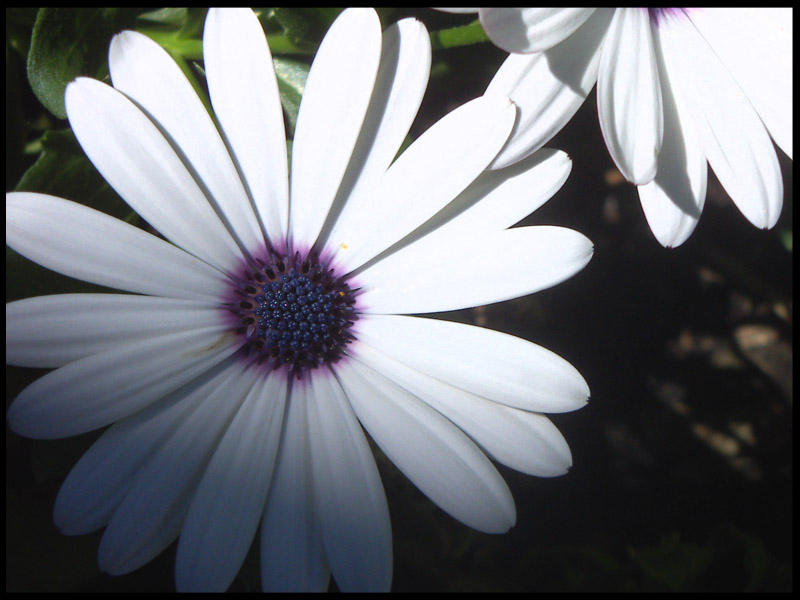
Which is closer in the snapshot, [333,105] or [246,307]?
[333,105]

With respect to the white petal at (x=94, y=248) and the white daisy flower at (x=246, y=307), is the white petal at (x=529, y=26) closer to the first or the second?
the white daisy flower at (x=246, y=307)

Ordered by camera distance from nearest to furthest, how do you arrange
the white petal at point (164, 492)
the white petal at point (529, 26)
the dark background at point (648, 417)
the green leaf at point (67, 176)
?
the white petal at point (529, 26), the white petal at point (164, 492), the green leaf at point (67, 176), the dark background at point (648, 417)

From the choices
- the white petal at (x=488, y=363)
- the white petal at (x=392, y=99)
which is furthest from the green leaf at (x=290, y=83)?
the white petal at (x=488, y=363)

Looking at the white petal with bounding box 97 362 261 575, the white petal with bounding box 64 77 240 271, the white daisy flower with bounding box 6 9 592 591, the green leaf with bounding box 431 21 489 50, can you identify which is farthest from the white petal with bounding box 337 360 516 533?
the green leaf with bounding box 431 21 489 50

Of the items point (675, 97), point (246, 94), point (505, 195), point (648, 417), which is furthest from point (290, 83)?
point (648, 417)

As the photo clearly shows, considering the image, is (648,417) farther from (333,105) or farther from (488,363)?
(333,105)
